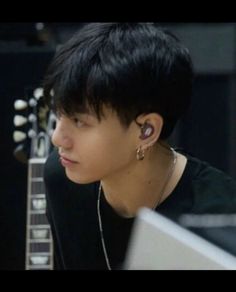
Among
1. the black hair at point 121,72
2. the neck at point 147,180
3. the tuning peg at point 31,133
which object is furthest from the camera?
the tuning peg at point 31,133

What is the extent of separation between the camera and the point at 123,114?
2.39ft

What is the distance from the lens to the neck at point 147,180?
Result: 0.82 meters

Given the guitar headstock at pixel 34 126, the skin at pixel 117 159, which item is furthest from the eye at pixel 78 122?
the guitar headstock at pixel 34 126

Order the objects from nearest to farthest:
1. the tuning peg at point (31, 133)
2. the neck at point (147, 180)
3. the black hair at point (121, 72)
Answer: the black hair at point (121, 72)
the neck at point (147, 180)
the tuning peg at point (31, 133)

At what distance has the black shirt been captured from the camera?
805mm

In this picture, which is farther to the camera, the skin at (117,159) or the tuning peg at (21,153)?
the tuning peg at (21,153)

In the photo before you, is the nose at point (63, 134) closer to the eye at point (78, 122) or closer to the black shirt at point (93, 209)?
the eye at point (78, 122)

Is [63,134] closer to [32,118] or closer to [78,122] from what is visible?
[78,122]

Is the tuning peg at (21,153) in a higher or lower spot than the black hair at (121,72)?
lower

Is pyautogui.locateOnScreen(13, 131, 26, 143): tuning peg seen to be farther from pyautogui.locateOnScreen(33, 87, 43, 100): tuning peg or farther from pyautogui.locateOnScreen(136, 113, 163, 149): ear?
pyautogui.locateOnScreen(136, 113, 163, 149): ear

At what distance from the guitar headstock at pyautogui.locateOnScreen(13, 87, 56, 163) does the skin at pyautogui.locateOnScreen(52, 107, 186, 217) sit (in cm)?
33

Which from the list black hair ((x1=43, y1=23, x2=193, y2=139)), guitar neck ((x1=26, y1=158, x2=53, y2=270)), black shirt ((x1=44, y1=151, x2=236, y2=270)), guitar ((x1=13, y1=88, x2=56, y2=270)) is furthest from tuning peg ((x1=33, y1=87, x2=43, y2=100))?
black hair ((x1=43, y1=23, x2=193, y2=139))

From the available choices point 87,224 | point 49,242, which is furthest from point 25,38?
point 87,224

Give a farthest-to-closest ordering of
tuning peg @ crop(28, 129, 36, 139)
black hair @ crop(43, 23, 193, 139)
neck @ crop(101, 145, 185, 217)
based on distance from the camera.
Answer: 1. tuning peg @ crop(28, 129, 36, 139)
2. neck @ crop(101, 145, 185, 217)
3. black hair @ crop(43, 23, 193, 139)
